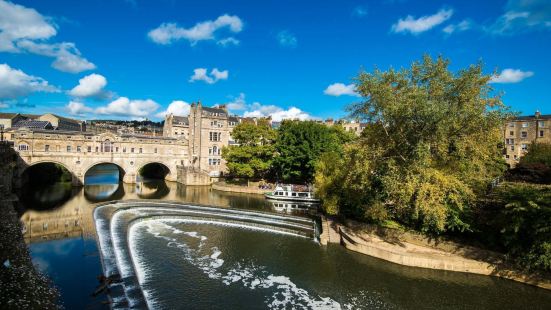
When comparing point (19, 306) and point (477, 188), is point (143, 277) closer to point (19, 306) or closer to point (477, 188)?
point (19, 306)

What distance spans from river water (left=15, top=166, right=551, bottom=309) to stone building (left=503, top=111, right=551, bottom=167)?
181 ft

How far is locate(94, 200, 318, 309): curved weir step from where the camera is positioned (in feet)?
57.2

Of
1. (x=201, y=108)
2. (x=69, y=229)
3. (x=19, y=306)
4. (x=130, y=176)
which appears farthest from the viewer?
(x=201, y=108)

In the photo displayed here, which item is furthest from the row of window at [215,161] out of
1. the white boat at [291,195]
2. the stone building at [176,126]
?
the white boat at [291,195]

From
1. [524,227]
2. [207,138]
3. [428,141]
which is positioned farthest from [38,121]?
[524,227]

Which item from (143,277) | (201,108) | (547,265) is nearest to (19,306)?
(143,277)

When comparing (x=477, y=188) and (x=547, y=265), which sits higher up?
(x=477, y=188)

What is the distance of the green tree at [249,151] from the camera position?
2269 inches

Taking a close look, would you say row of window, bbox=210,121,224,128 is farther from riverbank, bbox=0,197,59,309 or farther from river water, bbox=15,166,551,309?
riverbank, bbox=0,197,59,309

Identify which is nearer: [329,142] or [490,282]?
[490,282]

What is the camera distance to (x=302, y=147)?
172 ft

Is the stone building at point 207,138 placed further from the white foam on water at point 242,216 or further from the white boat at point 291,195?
the white foam on water at point 242,216

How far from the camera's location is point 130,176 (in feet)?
206

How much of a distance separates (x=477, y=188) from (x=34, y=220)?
1621 inches
